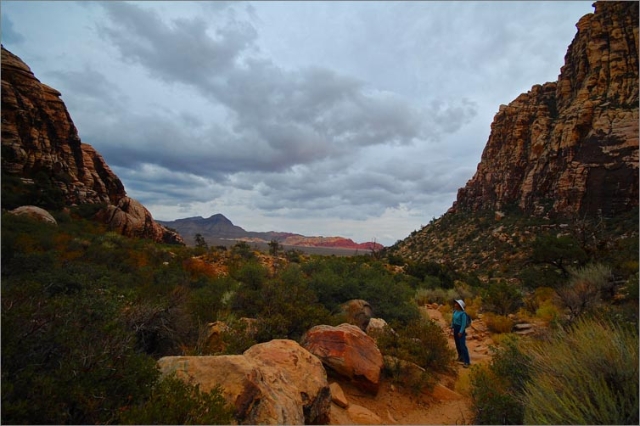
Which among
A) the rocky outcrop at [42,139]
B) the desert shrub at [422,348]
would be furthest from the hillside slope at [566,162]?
the rocky outcrop at [42,139]

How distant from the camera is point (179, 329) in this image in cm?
554

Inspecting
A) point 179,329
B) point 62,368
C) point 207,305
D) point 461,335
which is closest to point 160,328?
point 179,329

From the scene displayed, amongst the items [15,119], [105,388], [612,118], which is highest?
[612,118]

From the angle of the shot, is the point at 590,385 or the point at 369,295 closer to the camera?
the point at 590,385

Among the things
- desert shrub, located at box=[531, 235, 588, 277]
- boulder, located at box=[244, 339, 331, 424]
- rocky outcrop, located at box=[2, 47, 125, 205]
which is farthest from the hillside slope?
rocky outcrop, located at box=[2, 47, 125, 205]

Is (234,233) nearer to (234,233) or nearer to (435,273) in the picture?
(234,233)

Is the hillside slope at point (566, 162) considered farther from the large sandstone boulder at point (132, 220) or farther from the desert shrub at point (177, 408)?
the desert shrub at point (177, 408)

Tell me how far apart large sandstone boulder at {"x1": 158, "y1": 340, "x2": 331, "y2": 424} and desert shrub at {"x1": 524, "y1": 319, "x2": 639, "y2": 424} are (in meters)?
2.47

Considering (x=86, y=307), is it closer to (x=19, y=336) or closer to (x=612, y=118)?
(x=19, y=336)

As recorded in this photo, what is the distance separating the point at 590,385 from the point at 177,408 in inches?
146

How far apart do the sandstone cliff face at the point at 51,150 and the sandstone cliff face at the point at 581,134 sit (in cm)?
Result: 4073

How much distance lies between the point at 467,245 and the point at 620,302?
32162 millimetres

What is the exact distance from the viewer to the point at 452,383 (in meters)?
6.45

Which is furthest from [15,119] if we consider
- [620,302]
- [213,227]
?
[213,227]
